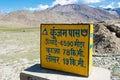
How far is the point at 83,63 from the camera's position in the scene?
14.7 ft

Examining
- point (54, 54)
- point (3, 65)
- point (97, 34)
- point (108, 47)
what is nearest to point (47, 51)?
point (54, 54)

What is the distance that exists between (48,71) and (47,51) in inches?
19.4

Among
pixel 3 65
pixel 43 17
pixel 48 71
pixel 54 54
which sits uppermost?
pixel 43 17

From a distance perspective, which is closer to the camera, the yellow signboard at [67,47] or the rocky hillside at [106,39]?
the yellow signboard at [67,47]

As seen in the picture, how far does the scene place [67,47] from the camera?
185 inches

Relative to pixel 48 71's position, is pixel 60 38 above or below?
above

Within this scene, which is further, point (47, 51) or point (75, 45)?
point (47, 51)

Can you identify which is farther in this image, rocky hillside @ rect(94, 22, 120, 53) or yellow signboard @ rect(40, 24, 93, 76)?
rocky hillside @ rect(94, 22, 120, 53)

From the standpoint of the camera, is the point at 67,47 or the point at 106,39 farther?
the point at 106,39

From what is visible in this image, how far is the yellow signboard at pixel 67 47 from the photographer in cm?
445

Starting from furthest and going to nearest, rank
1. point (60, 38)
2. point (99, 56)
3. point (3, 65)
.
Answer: point (99, 56), point (3, 65), point (60, 38)

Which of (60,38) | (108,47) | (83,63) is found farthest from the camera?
A: (108,47)

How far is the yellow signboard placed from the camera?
4.45 metres

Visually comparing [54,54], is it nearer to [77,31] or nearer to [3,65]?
[77,31]
